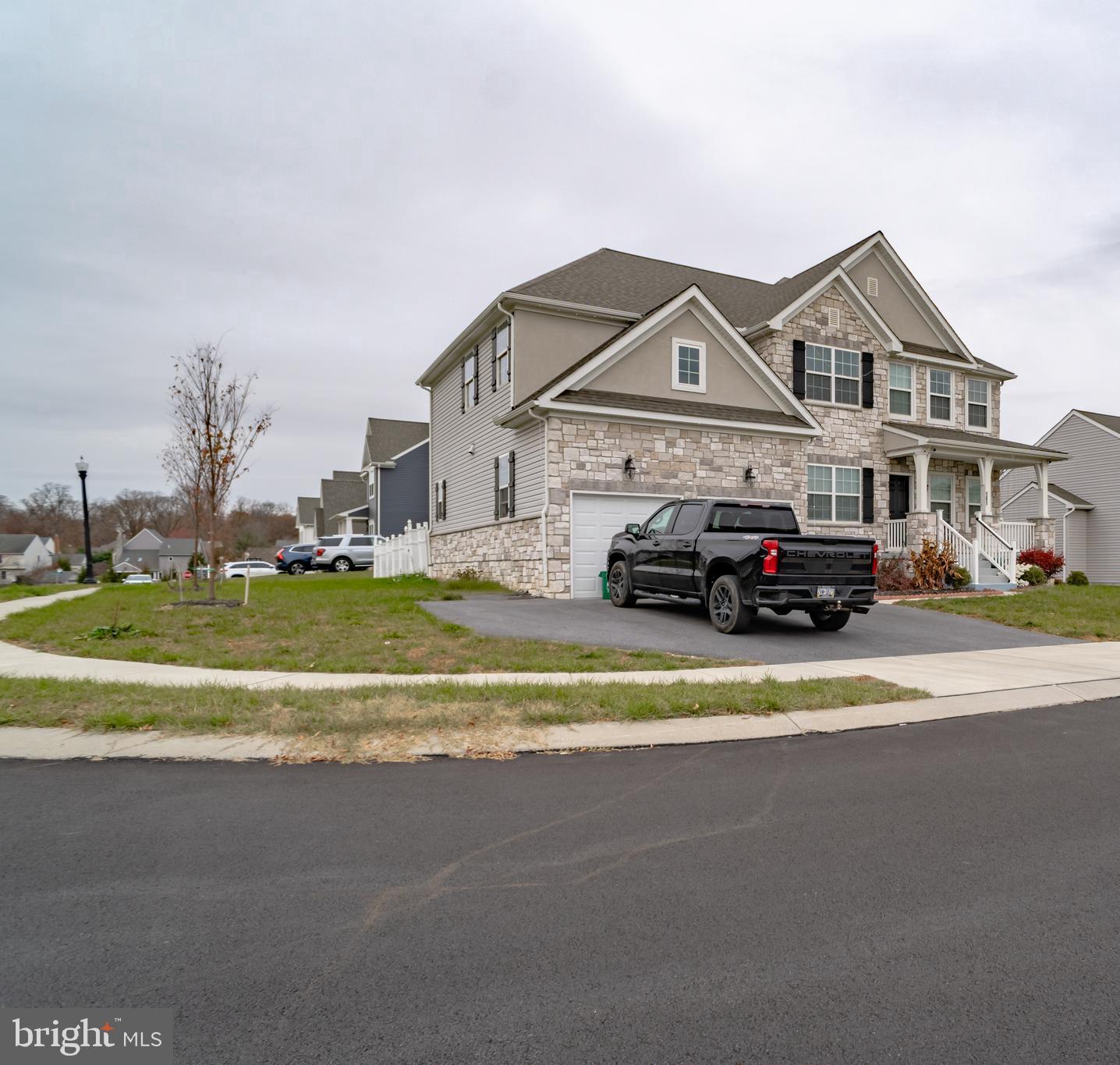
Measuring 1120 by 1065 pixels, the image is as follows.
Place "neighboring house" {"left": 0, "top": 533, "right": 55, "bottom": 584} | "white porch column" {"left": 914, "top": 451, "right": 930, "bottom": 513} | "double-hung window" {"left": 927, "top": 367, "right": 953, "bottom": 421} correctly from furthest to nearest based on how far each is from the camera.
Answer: "neighboring house" {"left": 0, "top": 533, "right": 55, "bottom": 584} → "double-hung window" {"left": 927, "top": 367, "right": 953, "bottom": 421} → "white porch column" {"left": 914, "top": 451, "right": 930, "bottom": 513}

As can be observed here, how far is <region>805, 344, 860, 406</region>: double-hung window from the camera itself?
2273cm

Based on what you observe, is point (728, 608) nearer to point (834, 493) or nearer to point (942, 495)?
point (834, 493)

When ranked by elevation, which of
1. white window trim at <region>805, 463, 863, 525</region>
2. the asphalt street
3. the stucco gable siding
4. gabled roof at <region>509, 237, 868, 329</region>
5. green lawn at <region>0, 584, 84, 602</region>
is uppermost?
gabled roof at <region>509, 237, 868, 329</region>

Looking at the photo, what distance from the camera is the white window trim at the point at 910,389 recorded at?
2412 cm

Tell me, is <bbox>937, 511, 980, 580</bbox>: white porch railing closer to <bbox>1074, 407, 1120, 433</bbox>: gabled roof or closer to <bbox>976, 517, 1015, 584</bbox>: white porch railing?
<bbox>976, 517, 1015, 584</bbox>: white porch railing

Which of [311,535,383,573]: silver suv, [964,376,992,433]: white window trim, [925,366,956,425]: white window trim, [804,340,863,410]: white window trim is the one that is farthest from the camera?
[311,535,383,573]: silver suv

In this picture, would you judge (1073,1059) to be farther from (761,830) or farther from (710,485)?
(710,485)

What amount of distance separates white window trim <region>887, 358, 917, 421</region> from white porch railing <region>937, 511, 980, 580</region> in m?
3.70

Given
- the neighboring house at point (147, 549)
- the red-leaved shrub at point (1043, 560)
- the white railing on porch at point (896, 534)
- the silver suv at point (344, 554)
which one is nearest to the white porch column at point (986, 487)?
the red-leaved shrub at point (1043, 560)

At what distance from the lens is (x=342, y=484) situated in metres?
Result: 54.9

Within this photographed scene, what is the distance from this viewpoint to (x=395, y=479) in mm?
41594

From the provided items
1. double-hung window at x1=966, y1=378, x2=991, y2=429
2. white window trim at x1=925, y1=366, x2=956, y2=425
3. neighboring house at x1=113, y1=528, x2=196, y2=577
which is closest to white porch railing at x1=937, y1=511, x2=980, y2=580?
white window trim at x1=925, y1=366, x2=956, y2=425

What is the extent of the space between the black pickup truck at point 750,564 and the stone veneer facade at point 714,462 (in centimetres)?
375

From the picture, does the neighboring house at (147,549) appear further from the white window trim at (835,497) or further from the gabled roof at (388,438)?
the white window trim at (835,497)
